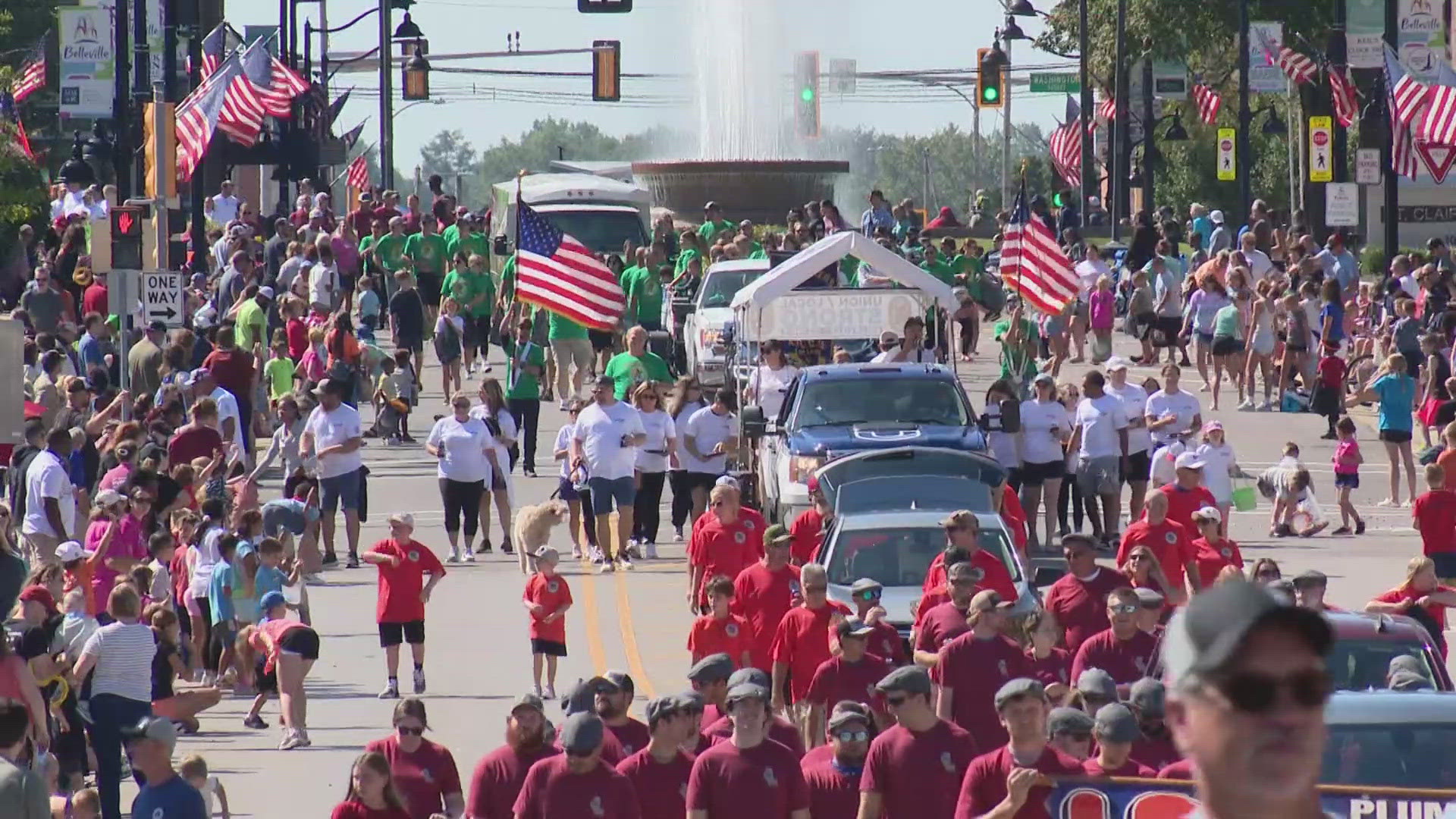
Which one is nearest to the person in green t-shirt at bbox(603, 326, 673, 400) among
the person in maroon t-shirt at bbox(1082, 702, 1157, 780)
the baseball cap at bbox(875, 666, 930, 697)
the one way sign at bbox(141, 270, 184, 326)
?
the one way sign at bbox(141, 270, 184, 326)

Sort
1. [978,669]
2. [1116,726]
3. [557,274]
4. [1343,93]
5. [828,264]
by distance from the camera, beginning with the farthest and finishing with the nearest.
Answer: [1343,93], [557,274], [828,264], [978,669], [1116,726]

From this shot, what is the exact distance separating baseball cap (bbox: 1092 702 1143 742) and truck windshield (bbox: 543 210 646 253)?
32.9 m

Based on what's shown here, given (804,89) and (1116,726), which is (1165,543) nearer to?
(1116,726)

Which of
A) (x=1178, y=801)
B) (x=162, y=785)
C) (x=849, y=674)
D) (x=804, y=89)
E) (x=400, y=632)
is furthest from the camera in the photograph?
(x=804, y=89)

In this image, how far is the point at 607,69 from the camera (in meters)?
57.5

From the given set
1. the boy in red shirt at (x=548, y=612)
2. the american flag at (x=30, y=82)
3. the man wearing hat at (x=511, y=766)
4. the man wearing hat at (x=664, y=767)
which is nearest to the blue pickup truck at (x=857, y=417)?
the boy in red shirt at (x=548, y=612)

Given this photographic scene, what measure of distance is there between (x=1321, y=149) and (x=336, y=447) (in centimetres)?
2222

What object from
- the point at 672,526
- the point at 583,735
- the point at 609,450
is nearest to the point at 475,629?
the point at 609,450

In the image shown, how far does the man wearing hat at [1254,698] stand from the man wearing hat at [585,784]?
7.15m

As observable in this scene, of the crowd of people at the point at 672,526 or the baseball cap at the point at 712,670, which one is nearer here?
the crowd of people at the point at 672,526

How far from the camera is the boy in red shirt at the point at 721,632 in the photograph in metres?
13.8

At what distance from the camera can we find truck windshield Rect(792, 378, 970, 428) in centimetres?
2114

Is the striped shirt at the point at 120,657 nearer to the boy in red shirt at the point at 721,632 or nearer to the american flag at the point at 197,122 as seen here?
the boy in red shirt at the point at 721,632

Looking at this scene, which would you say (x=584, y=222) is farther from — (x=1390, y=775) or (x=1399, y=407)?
(x=1390, y=775)
